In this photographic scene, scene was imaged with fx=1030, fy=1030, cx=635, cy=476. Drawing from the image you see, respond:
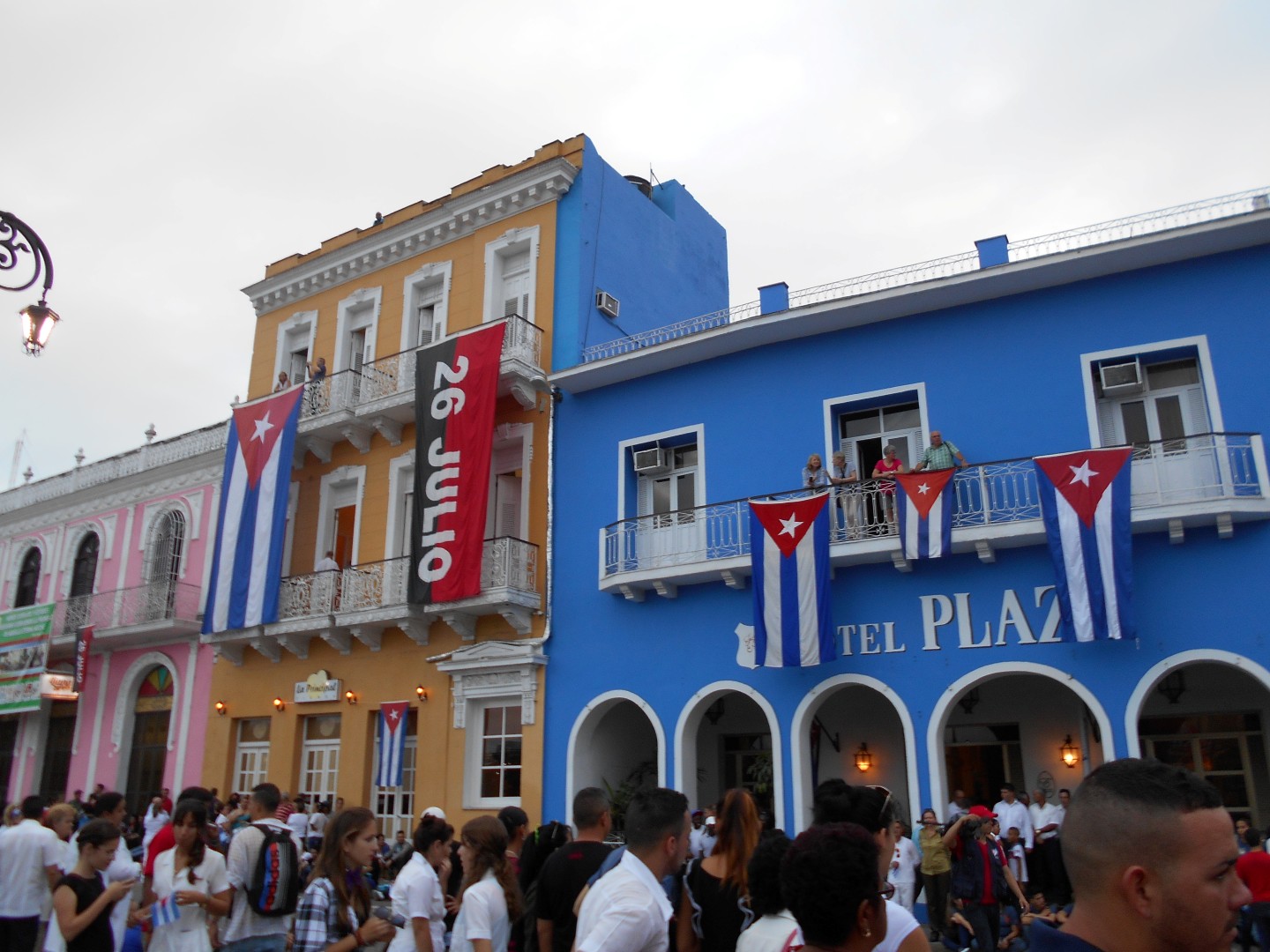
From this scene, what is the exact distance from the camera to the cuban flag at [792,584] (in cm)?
1388

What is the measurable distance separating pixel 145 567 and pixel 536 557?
11734mm

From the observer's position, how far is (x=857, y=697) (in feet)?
54.1

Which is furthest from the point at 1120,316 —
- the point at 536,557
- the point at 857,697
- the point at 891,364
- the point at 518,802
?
the point at 518,802

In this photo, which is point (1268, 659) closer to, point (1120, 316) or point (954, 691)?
point (954, 691)

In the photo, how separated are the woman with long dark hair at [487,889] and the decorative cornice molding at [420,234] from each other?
14971 millimetres

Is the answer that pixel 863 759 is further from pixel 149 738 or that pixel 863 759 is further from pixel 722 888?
pixel 149 738

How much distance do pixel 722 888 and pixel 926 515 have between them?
932 centimetres

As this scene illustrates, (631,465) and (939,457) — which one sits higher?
(631,465)

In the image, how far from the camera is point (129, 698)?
2338cm

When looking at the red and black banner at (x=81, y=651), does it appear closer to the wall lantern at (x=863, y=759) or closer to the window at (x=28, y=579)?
the window at (x=28, y=579)

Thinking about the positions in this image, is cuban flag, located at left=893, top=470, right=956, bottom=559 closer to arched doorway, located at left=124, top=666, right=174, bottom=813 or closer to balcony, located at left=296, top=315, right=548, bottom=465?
balcony, located at left=296, top=315, right=548, bottom=465

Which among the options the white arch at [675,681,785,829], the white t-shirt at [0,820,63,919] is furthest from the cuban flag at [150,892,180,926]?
the white arch at [675,681,785,829]

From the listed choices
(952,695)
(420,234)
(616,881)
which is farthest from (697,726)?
(616,881)

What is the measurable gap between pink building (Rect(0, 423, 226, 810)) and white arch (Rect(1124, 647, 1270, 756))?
17.5m
